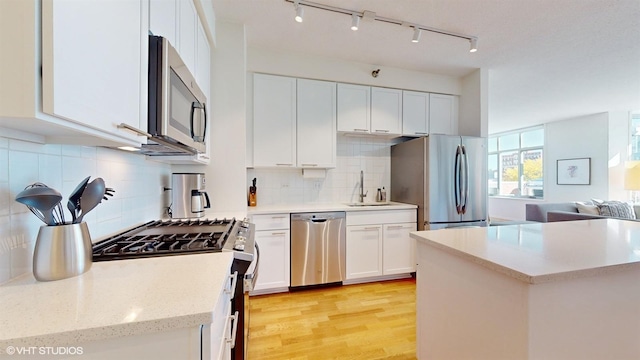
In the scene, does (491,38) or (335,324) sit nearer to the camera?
(335,324)

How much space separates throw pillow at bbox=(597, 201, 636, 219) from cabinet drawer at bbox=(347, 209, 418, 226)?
3.33 meters

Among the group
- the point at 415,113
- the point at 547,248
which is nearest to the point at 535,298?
the point at 547,248

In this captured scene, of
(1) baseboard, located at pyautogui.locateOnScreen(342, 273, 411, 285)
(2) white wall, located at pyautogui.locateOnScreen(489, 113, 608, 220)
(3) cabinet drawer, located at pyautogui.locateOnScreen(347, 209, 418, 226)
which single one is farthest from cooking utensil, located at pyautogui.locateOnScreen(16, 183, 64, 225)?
(2) white wall, located at pyautogui.locateOnScreen(489, 113, 608, 220)

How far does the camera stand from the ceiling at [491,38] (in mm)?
2055

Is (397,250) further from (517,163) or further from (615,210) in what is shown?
(517,163)

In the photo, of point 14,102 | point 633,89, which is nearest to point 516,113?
point 633,89

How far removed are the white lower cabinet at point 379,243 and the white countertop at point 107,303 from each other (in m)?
2.04

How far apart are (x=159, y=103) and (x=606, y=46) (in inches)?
157

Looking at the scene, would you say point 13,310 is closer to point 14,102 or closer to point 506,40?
point 14,102

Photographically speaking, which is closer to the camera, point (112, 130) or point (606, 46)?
point (112, 130)

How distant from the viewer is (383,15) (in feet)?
7.13

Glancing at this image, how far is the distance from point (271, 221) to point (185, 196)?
0.83m

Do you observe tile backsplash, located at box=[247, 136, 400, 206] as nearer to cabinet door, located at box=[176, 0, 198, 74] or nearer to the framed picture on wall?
cabinet door, located at box=[176, 0, 198, 74]

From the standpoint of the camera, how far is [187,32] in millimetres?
1573
